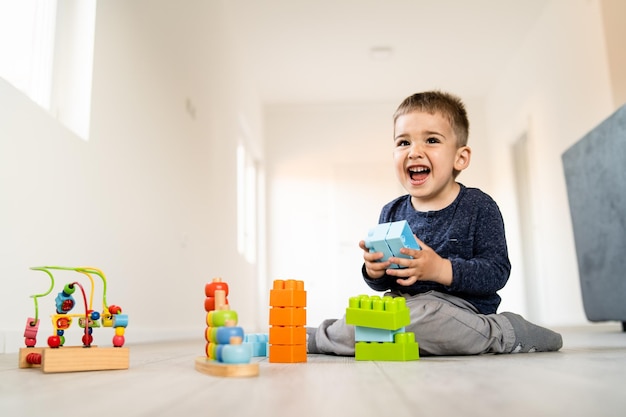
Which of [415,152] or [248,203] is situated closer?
[415,152]

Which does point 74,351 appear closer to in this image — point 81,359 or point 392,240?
point 81,359

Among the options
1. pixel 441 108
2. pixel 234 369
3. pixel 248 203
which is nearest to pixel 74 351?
pixel 234 369

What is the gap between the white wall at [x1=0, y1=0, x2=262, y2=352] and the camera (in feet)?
5.46

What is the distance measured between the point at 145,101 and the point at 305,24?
2.43 metres

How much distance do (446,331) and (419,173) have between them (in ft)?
1.51

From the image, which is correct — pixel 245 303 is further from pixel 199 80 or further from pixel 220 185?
pixel 199 80

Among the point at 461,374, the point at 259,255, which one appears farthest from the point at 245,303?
the point at 461,374

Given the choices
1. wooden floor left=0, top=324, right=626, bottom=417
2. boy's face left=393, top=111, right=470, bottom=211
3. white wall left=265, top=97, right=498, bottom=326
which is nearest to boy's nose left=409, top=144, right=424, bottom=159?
Result: boy's face left=393, top=111, right=470, bottom=211

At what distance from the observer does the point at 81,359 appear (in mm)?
1021

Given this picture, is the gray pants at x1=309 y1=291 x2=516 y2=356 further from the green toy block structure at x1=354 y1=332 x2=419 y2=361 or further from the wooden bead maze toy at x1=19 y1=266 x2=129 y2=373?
the wooden bead maze toy at x1=19 y1=266 x2=129 y2=373

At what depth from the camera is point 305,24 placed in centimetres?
477

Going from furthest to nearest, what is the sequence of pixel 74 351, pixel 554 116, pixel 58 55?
pixel 554 116 → pixel 58 55 → pixel 74 351

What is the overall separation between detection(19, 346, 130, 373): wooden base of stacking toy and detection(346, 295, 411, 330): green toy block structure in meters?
0.47

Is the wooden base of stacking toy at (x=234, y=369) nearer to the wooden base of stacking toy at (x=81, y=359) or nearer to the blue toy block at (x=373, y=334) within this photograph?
the wooden base of stacking toy at (x=81, y=359)
